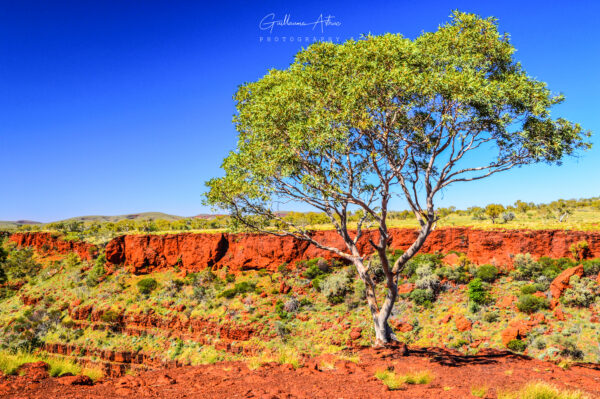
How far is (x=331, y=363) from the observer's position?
911cm

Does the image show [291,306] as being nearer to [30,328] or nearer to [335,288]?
[335,288]

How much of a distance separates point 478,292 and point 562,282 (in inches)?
191

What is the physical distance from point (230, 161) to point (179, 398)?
7.96 m

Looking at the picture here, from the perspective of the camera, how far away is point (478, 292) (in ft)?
73.8

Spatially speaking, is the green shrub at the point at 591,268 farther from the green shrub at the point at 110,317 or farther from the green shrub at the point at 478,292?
the green shrub at the point at 110,317

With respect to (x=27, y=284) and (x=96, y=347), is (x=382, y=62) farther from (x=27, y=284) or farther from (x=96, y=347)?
(x=27, y=284)

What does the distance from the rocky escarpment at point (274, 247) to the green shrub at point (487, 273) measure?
6.46ft

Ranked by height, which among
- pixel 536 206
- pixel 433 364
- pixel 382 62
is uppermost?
pixel 382 62

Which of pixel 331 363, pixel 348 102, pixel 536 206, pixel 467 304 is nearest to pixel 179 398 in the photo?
pixel 331 363

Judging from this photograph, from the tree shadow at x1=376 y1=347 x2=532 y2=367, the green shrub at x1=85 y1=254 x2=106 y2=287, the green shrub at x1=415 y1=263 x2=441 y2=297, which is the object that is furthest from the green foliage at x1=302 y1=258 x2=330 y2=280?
the green shrub at x1=85 y1=254 x2=106 y2=287

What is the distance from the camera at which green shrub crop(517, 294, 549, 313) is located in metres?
20.0

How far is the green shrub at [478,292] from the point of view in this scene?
22.0 metres

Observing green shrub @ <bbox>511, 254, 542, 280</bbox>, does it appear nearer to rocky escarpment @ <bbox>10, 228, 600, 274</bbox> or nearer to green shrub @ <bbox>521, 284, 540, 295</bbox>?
Result: rocky escarpment @ <bbox>10, 228, 600, 274</bbox>

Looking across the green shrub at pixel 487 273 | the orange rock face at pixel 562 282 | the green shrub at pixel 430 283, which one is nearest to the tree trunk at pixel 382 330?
the green shrub at pixel 430 283
